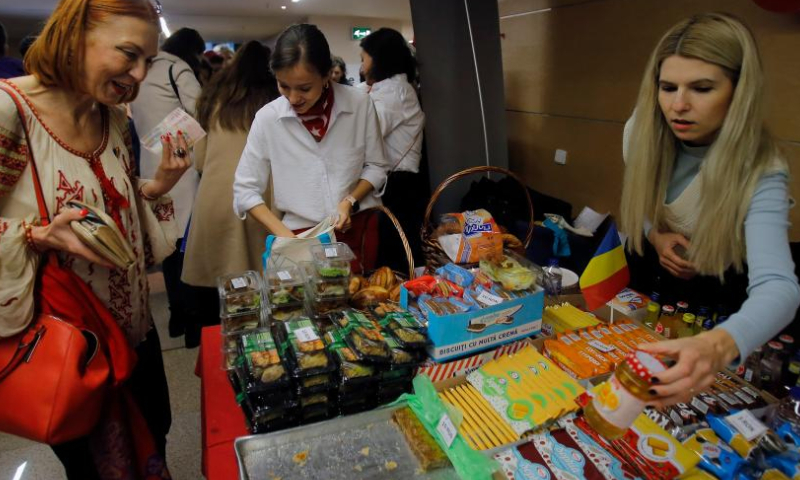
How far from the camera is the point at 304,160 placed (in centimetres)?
200

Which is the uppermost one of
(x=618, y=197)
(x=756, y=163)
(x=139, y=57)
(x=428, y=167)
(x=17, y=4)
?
(x=17, y=4)

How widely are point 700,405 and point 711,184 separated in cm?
55

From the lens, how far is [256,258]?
2.62 meters

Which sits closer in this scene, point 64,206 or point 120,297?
point 64,206

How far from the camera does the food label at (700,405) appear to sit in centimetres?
115

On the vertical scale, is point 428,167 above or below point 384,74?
below

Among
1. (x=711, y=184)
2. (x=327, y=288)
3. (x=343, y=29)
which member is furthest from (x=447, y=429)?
(x=343, y=29)

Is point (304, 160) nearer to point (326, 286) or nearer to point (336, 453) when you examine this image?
point (326, 286)

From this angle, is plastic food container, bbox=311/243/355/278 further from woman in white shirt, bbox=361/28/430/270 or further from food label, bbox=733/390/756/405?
woman in white shirt, bbox=361/28/430/270

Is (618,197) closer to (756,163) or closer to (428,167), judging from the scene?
(428,167)

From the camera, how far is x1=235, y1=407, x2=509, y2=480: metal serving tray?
1.02m

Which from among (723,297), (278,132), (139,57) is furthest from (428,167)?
(139,57)

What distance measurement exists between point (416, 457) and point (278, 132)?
1.40 metres

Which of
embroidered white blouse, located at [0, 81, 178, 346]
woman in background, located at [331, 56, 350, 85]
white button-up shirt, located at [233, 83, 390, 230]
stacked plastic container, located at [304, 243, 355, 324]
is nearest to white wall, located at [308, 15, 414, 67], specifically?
woman in background, located at [331, 56, 350, 85]
